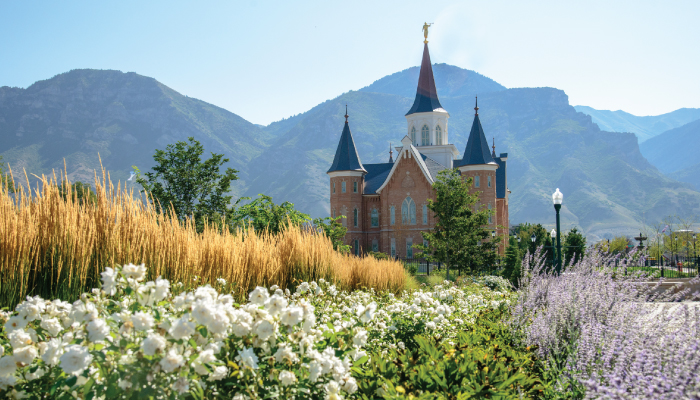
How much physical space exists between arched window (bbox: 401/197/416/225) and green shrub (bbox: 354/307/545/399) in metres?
38.6

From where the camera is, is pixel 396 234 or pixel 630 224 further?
A: pixel 630 224

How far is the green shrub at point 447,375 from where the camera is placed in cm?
339

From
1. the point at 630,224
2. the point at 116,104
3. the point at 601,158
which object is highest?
the point at 116,104

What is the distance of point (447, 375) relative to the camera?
3750mm

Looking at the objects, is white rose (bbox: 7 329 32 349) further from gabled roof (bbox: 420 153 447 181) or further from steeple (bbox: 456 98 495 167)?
gabled roof (bbox: 420 153 447 181)

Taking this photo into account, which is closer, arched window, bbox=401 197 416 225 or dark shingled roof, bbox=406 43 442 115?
arched window, bbox=401 197 416 225

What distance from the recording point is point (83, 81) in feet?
596

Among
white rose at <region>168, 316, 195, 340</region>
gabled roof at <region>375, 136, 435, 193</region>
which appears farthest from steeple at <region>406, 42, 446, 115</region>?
white rose at <region>168, 316, 195, 340</region>

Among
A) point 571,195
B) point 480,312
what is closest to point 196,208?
point 480,312

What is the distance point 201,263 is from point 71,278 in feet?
5.29

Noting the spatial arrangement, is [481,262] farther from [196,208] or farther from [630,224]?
[630,224]

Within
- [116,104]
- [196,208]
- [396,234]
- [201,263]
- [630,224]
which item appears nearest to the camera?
[201,263]

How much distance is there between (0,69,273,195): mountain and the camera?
145875mm

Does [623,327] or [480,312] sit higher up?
[623,327]
